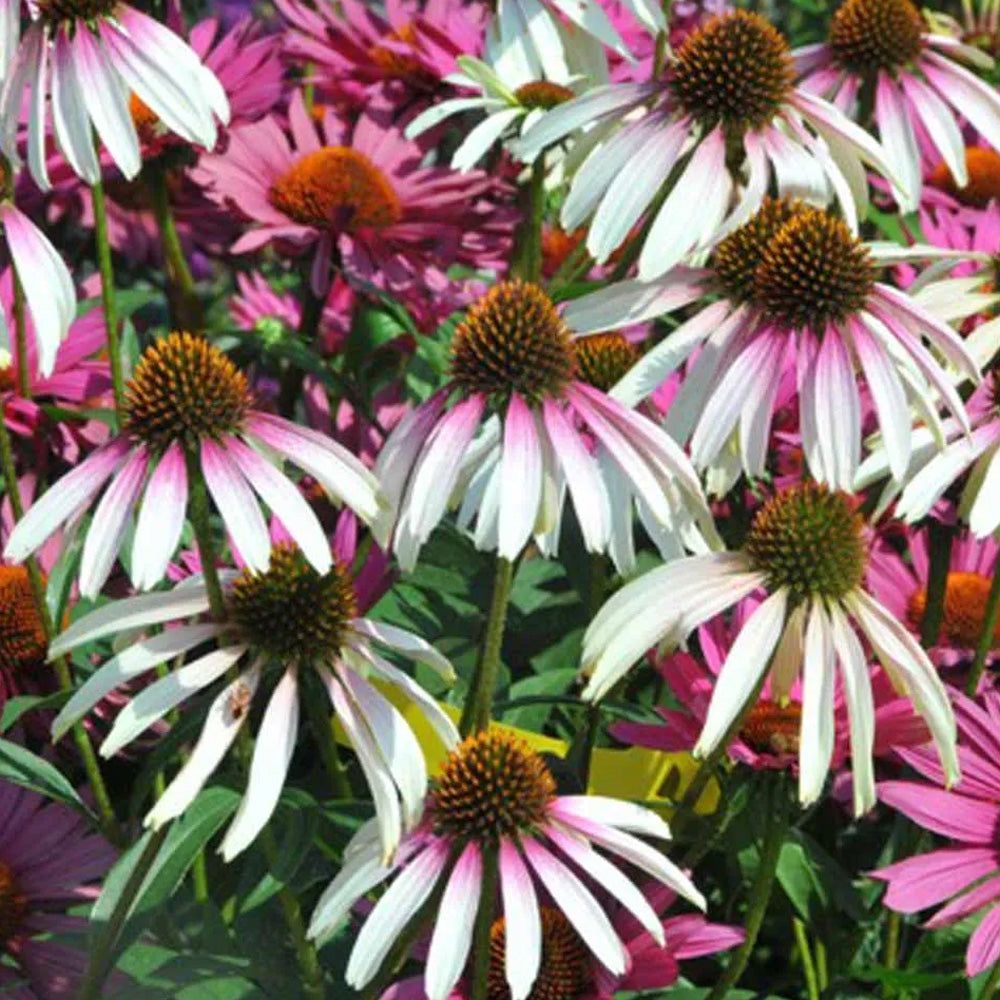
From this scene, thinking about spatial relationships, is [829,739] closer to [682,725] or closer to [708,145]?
[682,725]

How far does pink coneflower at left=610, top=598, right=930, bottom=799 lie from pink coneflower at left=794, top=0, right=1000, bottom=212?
0.42m

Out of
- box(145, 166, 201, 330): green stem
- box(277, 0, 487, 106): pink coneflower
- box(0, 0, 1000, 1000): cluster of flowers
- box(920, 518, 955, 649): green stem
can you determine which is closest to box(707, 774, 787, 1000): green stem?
box(0, 0, 1000, 1000): cluster of flowers

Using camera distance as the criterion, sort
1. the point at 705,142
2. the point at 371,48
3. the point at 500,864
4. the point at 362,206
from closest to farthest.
→ 1. the point at 500,864
2. the point at 705,142
3. the point at 362,206
4. the point at 371,48

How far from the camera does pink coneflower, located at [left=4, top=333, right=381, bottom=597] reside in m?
0.88

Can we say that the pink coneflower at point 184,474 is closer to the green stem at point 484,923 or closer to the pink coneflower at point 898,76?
the green stem at point 484,923

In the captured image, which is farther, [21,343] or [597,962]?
[21,343]

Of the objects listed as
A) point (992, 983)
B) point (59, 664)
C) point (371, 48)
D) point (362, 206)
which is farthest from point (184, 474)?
point (371, 48)

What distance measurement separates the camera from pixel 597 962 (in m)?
1.05

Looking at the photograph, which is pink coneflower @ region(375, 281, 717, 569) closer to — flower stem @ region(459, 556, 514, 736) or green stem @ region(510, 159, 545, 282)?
flower stem @ region(459, 556, 514, 736)

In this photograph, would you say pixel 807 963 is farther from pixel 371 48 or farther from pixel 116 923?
pixel 371 48

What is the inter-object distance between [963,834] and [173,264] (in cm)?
72

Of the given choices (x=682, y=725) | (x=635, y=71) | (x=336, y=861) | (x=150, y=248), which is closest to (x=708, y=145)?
(x=682, y=725)

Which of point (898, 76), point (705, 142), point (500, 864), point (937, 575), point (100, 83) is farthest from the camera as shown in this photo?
point (898, 76)

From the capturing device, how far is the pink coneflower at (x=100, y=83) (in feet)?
3.21
